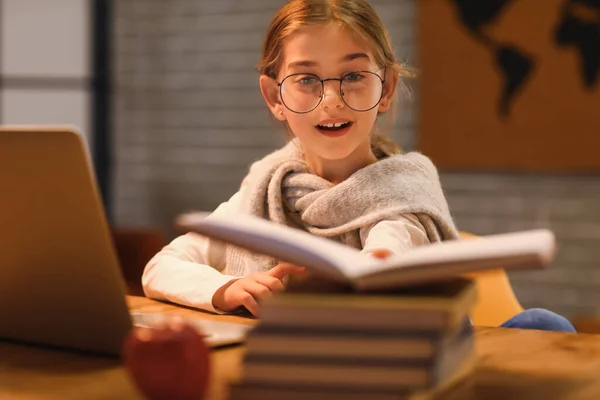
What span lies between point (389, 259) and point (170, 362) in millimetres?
192

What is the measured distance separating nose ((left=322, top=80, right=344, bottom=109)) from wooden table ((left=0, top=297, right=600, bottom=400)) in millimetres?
415

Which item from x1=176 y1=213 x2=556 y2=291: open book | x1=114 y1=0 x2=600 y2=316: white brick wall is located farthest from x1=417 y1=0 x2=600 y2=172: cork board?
x1=176 y1=213 x2=556 y2=291: open book

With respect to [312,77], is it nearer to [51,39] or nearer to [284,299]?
[284,299]

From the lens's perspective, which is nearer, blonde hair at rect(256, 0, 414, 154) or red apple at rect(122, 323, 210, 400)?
red apple at rect(122, 323, 210, 400)

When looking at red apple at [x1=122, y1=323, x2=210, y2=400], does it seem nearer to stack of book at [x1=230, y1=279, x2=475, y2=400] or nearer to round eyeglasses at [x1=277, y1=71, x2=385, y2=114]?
stack of book at [x1=230, y1=279, x2=475, y2=400]

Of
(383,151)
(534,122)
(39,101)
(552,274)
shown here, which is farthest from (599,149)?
(39,101)

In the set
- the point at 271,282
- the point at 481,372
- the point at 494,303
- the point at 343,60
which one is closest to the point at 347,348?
the point at 481,372

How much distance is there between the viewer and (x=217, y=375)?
2.87 ft

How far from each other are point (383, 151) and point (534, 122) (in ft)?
7.24

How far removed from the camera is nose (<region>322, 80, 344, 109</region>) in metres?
1.35

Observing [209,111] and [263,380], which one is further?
[209,111]

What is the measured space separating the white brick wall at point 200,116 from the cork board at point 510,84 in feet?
0.31

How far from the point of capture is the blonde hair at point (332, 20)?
139cm

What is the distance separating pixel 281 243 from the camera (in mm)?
757
